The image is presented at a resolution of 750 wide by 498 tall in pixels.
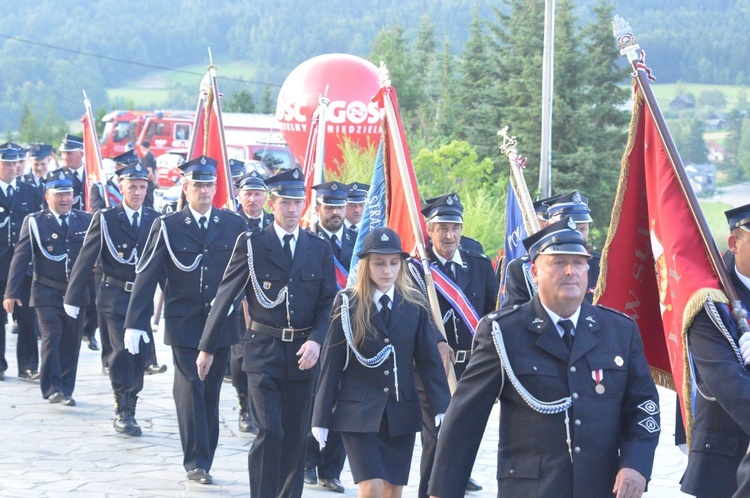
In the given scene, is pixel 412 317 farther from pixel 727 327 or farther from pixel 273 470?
pixel 727 327

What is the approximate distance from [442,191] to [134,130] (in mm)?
27501

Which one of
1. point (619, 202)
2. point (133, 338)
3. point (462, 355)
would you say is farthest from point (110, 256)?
point (619, 202)

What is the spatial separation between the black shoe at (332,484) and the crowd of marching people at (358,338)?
0.02 metres

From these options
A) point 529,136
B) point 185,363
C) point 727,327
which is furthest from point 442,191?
point 727,327

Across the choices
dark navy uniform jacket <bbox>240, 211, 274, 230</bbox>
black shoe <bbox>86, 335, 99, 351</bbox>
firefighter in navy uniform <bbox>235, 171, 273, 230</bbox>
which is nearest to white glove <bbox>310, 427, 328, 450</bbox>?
dark navy uniform jacket <bbox>240, 211, 274, 230</bbox>

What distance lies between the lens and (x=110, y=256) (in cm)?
1180

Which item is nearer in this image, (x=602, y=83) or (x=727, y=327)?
(x=727, y=327)

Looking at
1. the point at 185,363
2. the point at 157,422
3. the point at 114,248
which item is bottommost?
the point at 157,422

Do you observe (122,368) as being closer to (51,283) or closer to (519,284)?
(51,283)

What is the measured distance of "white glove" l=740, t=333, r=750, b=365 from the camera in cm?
514

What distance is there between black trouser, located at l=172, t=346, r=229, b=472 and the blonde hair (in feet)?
8.09

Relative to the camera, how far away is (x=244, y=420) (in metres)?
11.4

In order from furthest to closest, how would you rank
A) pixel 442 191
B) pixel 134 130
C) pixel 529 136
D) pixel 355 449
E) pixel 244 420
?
pixel 134 130
pixel 529 136
pixel 442 191
pixel 244 420
pixel 355 449

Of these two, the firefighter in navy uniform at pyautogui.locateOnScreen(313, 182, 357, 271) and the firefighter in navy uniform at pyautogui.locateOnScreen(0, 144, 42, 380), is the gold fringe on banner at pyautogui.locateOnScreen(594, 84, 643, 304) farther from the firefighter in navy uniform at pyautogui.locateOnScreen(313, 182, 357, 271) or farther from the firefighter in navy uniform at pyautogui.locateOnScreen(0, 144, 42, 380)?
the firefighter in navy uniform at pyautogui.locateOnScreen(0, 144, 42, 380)
